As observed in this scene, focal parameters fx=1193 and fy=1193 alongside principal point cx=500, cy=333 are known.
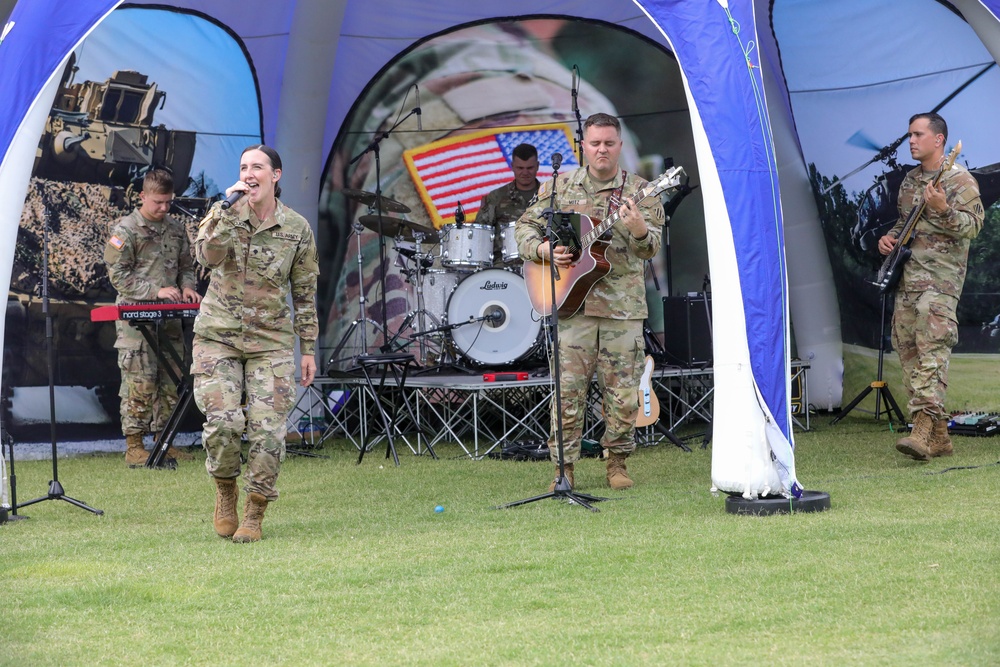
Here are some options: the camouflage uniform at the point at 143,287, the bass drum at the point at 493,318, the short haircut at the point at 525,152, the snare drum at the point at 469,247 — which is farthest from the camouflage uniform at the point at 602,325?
the short haircut at the point at 525,152

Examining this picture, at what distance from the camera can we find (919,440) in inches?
305

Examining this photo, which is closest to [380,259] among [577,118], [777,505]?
[577,118]

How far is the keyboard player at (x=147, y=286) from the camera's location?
372 inches

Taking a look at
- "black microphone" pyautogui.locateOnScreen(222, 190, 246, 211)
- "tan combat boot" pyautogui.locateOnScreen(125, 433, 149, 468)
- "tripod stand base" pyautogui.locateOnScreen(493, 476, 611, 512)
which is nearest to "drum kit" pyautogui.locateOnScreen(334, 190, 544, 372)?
"tan combat boot" pyautogui.locateOnScreen(125, 433, 149, 468)

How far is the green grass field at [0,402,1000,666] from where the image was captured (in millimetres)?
3832

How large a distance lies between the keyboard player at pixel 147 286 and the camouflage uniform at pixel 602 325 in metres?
3.65

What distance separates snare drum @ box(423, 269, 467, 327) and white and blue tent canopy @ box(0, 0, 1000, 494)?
1.45 metres

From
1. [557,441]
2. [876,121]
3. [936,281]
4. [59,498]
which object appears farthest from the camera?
[876,121]

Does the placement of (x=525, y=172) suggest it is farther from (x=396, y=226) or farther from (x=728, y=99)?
(x=728, y=99)

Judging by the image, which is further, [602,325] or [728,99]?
[602,325]

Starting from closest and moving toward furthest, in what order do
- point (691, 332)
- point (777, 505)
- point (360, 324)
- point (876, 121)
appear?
point (777, 505)
point (691, 332)
point (876, 121)
point (360, 324)

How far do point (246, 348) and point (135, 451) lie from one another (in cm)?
412

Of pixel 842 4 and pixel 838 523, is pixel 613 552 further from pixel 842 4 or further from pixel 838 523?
pixel 842 4

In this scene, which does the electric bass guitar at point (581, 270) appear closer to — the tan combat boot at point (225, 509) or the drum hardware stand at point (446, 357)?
the tan combat boot at point (225, 509)
